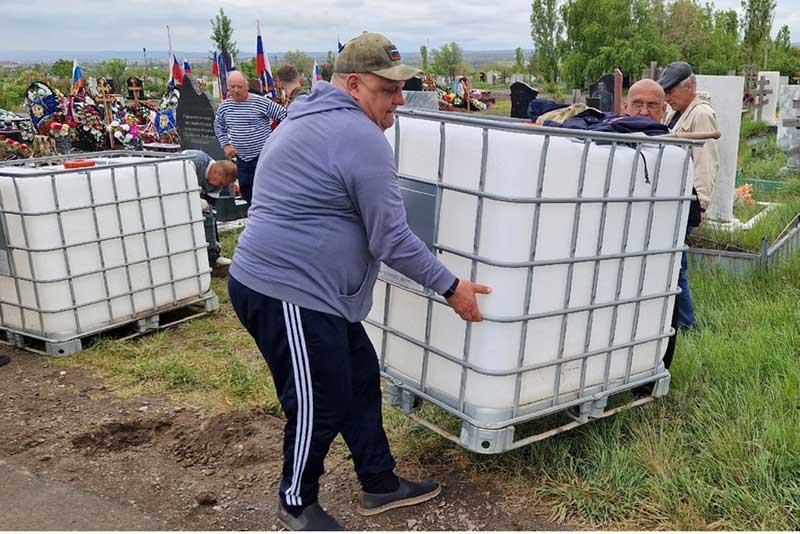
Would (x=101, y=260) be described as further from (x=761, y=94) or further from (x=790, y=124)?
(x=761, y=94)

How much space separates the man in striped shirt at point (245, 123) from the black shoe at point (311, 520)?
4636 mm

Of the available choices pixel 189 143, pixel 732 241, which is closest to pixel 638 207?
pixel 732 241

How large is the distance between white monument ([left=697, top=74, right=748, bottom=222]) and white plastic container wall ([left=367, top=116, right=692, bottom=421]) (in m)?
4.58

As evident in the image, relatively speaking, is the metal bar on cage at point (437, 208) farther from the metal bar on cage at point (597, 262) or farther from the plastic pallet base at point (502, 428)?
the metal bar on cage at point (597, 262)

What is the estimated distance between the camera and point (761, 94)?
1730 centimetres

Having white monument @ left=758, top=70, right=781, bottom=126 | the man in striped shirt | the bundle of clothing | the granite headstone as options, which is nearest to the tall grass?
the bundle of clothing

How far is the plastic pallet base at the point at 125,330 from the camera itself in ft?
14.7

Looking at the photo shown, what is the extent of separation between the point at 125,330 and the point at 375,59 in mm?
3506

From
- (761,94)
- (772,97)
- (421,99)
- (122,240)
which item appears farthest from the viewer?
(772,97)

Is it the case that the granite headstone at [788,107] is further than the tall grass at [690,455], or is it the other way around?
the granite headstone at [788,107]

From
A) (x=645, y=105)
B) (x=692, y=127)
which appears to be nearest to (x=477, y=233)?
(x=645, y=105)

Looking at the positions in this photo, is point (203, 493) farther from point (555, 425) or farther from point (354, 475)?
point (555, 425)

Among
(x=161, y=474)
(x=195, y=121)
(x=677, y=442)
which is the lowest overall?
(x=161, y=474)

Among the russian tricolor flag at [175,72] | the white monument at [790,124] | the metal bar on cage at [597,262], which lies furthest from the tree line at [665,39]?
the metal bar on cage at [597,262]
